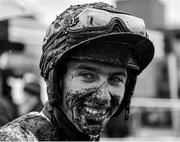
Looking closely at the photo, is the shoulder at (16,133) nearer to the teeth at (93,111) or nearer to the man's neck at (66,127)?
the man's neck at (66,127)

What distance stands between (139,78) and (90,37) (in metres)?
8.50

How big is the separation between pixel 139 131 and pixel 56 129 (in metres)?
8.32

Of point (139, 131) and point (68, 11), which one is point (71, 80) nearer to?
point (68, 11)

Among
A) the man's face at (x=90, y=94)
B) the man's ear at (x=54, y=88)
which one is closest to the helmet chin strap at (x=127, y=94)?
the man's face at (x=90, y=94)

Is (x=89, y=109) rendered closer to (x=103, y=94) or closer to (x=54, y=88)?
(x=103, y=94)

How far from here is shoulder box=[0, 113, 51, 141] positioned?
6.47 feet

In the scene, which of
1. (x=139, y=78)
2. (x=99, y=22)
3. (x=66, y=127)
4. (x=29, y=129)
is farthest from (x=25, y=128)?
(x=139, y=78)

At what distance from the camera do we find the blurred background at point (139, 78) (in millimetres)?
6422

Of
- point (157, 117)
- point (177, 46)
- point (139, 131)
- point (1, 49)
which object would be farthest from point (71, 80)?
point (177, 46)

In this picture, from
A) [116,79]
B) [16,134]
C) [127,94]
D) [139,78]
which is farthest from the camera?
[139,78]

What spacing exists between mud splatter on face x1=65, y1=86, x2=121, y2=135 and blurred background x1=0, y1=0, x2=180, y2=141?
1.06 metres

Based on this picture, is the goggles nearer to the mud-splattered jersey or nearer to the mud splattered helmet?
the mud splattered helmet

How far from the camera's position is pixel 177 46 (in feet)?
38.8

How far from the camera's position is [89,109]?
6.70ft
